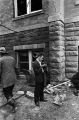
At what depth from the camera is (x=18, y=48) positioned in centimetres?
786

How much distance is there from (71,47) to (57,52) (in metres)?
0.78

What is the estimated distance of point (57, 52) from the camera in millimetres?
5840

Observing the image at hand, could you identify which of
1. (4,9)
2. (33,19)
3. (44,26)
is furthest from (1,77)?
(4,9)

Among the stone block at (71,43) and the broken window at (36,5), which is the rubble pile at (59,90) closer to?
the stone block at (71,43)

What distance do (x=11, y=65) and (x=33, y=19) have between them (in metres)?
4.10

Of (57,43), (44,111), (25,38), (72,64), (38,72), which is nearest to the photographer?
(44,111)

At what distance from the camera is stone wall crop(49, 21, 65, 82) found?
5.83 meters

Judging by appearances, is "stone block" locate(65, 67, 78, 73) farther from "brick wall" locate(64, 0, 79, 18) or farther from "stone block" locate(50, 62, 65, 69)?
"brick wall" locate(64, 0, 79, 18)

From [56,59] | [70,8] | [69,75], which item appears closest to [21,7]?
[70,8]

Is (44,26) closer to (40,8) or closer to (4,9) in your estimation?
(40,8)

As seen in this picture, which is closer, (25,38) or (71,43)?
(71,43)

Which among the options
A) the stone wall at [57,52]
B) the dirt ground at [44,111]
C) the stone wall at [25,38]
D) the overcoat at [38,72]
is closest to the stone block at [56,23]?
the stone wall at [57,52]

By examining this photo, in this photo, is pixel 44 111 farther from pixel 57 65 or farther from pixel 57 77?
pixel 57 65

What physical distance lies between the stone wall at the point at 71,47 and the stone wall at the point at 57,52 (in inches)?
12.3
